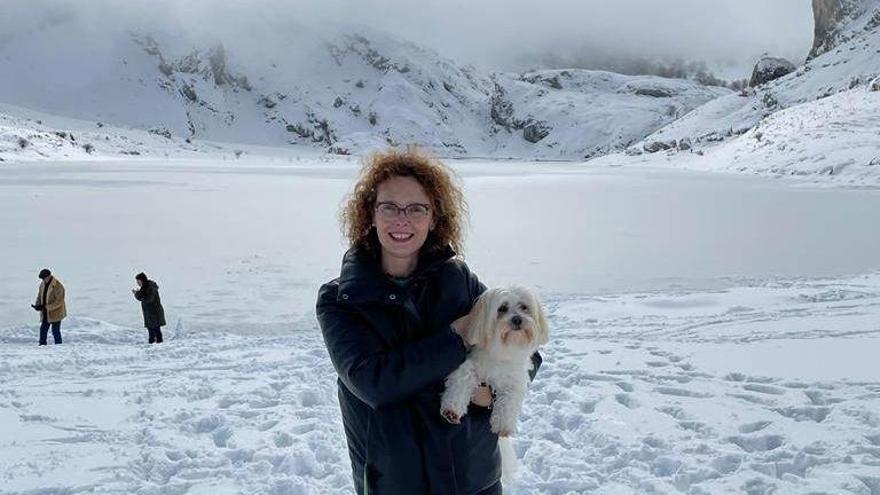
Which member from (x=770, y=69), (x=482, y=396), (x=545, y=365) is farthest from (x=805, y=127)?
(x=770, y=69)

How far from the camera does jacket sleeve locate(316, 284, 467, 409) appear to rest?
2.34 meters

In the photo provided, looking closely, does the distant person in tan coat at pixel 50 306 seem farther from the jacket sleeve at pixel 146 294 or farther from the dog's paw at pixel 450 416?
the dog's paw at pixel 450 416

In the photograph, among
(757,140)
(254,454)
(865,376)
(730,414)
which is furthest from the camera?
(757,140)

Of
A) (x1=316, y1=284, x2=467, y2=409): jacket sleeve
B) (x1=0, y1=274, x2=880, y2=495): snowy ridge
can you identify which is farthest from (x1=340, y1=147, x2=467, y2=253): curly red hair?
(x1=0, y1=274, x2=880, y2=495): snowy ridge

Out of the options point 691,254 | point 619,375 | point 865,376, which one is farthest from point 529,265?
point 865,376

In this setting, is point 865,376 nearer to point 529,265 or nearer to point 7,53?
point 529,265

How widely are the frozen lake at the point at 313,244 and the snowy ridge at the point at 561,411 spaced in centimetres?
251

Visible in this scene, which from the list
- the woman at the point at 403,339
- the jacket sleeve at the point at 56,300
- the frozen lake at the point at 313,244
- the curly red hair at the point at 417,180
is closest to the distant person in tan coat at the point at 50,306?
the jacket sleeve at the point at 56,300

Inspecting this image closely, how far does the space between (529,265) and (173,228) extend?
11.0 metres

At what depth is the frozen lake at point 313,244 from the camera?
43.5 ft

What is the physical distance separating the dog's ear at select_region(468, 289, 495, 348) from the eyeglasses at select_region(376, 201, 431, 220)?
1.33 ft

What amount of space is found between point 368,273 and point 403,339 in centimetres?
27

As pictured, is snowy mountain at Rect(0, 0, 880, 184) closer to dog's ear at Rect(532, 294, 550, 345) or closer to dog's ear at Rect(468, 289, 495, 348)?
dog's ear at Rect(532, 294, 550, 345)

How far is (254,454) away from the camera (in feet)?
19.2
